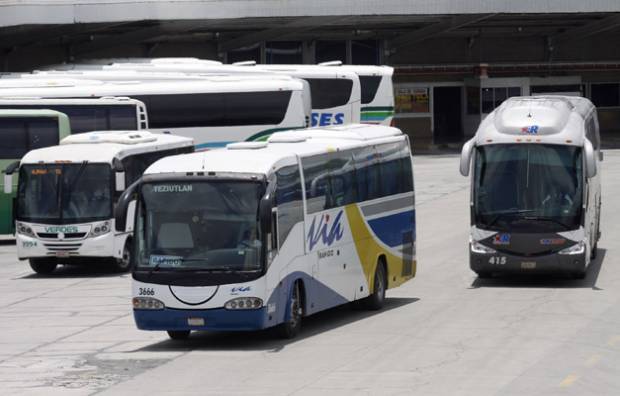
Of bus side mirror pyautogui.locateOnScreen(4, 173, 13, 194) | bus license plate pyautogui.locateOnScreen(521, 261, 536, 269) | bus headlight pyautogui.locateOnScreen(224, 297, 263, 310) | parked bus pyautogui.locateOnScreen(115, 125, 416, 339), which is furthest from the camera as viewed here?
bus side mirror pyautogui.locateOnScreen(4, 173, 13, 194)

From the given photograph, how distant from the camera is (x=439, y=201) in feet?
136

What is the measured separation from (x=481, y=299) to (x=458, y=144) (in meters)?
41.4

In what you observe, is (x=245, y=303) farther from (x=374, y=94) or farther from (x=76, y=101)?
(x=374, y=94)

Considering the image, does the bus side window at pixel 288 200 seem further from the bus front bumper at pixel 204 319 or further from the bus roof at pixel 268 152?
the bus front bumper at pixel 204 319

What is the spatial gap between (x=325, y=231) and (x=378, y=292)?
239 centimetres

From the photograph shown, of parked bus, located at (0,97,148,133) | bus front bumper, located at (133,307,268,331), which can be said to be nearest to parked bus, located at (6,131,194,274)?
parked bus, located at (0,97,148,133)

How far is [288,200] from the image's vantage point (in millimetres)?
19984

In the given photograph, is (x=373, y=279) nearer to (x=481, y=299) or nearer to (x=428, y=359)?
(x=481, y=299)

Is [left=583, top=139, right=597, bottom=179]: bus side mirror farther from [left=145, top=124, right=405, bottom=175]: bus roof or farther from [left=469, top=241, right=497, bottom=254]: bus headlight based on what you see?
[left=145, top=124, right=405, bottom=175]: bus roof

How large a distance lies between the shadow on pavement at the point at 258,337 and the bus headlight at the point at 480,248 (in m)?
3.33

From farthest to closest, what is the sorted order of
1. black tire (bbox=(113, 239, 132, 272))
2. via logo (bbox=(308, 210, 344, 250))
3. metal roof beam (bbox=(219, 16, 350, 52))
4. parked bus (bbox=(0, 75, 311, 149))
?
metal roof beam (bbox=(219, 16, 350, 52)), parked bus (bbox=(0, 75, 311, 149)), black tire (bbox=(113, 239, 132, 272)), via logo (bbox=(308, 210, 344, 250))

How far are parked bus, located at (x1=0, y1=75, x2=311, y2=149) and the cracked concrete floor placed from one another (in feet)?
49.2

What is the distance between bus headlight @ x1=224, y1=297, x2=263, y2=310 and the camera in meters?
18.7

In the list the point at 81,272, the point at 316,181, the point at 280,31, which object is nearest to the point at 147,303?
the point at 316,181
